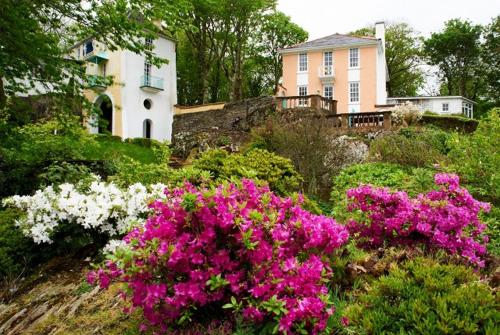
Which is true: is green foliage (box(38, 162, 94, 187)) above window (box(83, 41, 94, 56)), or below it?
below

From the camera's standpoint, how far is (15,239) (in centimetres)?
618

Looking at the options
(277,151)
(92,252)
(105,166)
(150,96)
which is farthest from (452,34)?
(92,252)

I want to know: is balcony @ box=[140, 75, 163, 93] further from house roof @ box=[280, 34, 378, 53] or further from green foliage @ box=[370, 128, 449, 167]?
green foliage @ box=[370, 128, 449, 167]

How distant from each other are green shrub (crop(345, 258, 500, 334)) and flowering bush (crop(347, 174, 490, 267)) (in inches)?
41.2

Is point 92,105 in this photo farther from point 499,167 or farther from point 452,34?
point 452,34

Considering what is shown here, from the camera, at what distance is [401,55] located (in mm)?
45844

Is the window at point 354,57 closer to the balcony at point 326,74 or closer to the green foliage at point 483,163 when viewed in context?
the balcony at point 326,74

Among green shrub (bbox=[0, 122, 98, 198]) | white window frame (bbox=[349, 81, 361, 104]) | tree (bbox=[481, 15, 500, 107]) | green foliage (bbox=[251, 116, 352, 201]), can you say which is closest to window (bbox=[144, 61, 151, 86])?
white window frame (bbox=[349, 81, 361, 104])

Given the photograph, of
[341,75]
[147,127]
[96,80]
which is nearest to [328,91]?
[341,75]

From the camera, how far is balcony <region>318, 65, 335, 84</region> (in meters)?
33.3

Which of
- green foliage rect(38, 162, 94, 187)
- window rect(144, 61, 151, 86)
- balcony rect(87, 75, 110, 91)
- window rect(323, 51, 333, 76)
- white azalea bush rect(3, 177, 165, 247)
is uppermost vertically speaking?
window rect(323, 51, 333, 76)

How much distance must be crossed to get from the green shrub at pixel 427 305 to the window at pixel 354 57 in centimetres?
3183

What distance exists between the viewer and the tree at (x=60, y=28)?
25.4 feet

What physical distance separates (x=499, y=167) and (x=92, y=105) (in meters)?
8.56
